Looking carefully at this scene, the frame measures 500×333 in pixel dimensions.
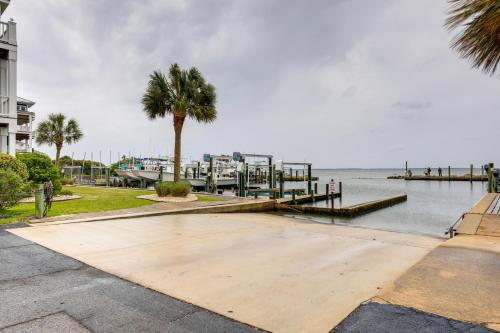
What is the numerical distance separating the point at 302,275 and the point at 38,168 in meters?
15.1

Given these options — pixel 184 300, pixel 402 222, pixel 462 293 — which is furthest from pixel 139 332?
pixel 402 222

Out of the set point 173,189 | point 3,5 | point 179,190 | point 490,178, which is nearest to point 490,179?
point 490,178

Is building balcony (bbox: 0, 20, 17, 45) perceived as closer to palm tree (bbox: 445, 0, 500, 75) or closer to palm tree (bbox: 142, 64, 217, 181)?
palm tree (bbox: 142, 64, 217, 181)

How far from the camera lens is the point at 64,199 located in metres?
15.7

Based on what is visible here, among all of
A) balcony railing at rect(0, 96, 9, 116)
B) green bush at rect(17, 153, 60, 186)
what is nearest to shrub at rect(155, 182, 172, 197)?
green bush at rect(17, 153, 60, 186)

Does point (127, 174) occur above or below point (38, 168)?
below

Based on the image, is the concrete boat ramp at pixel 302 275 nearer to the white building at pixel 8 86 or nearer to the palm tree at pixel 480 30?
the palm tree at pixel 480 30

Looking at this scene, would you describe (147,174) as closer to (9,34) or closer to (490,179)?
(9,34)

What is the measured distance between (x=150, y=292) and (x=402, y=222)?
18.2 metres

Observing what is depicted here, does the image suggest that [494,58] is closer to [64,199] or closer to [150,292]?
[150,292]

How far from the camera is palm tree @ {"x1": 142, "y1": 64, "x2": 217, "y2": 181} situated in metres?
18.6

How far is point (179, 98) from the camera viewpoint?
18.6 m

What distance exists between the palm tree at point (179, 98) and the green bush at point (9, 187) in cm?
930

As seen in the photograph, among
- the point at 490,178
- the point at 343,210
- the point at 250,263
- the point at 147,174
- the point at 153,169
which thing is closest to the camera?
the point at 250,263
